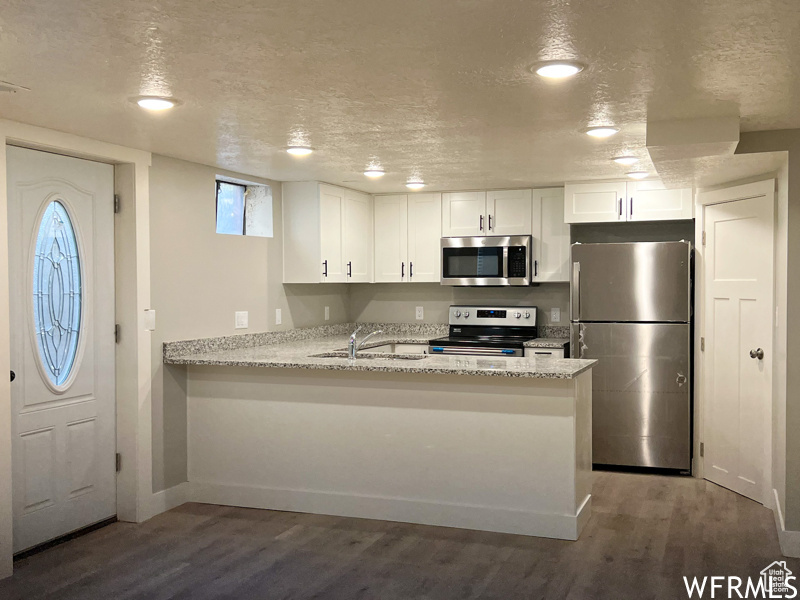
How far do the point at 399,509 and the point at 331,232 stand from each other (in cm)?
237

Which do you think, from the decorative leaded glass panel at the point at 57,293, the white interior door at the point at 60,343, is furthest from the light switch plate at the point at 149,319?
the decorative leaded glass panel at the point at 57,293

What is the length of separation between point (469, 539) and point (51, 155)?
297 cm

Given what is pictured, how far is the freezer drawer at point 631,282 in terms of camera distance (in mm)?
5301

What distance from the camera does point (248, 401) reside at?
4613 millimetres

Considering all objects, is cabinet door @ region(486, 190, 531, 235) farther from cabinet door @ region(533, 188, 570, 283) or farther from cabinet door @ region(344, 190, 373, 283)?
cabinet door @ region(344, 190, 373, 283)

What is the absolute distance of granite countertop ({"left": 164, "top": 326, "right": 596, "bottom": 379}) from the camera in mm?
3986

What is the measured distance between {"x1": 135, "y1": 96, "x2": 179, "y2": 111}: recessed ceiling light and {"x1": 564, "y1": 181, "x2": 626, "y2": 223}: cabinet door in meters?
3.36

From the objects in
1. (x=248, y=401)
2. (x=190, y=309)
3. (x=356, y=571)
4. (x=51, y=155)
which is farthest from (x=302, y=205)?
(x=356, y=571)

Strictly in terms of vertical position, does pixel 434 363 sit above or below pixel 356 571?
above

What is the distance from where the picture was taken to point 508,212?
20.2 feet

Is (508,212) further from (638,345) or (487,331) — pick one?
(638,345)

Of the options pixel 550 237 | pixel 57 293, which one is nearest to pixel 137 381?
pixel 57 293

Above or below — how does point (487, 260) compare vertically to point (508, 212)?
below

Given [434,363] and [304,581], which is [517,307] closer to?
[434,363]
